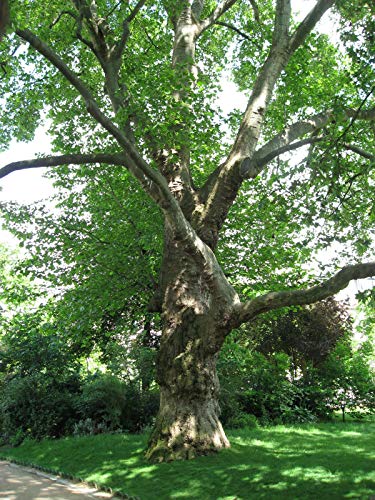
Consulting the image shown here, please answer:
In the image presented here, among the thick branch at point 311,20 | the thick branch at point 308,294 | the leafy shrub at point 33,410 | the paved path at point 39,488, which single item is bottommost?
the paved path at point 39,488

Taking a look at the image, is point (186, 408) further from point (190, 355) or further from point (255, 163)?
point (255, 163)

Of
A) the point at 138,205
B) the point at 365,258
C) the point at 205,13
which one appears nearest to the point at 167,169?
the point at 138,205

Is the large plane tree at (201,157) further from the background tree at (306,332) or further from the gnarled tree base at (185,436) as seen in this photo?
the background tree at (306,332)

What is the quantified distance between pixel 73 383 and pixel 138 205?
5.61 m

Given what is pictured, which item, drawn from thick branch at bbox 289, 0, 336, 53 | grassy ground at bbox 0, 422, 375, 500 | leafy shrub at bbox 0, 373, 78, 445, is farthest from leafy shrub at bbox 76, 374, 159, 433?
thick branch at bbox 289, 0, 336, 53

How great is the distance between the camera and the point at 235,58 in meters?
17.4

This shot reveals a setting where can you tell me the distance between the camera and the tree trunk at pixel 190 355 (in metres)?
7.95

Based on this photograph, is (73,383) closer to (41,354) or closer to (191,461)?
(41,354)

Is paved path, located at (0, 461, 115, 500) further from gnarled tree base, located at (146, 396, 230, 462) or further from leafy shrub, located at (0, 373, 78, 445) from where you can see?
leafy shrub, located at (0, 373, 78, 445)

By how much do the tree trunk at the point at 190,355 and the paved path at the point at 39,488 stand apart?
54.0 inches

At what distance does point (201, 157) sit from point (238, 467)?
10.8 metres

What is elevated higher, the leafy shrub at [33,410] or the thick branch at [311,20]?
the thick branch at [311,20]

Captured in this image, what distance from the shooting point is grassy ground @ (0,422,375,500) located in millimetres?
6066

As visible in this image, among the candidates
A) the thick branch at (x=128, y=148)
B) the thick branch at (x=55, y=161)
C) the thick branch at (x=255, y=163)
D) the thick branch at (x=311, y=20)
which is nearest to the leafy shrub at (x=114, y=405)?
the thick branch at (x=128, y=148)
